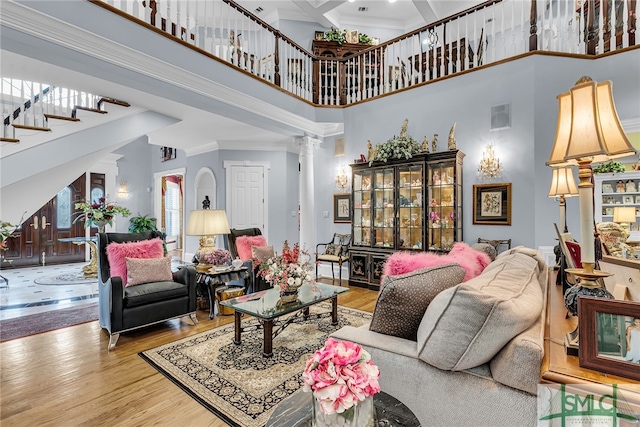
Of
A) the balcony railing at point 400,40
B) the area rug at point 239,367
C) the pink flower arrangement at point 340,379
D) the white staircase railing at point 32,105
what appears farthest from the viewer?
the white staircase railing at point 32,105

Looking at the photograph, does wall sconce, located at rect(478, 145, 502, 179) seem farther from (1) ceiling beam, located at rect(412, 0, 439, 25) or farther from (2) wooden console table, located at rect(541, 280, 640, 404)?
(1) ceiling beam, located at rect(412, 0, 439, 25)

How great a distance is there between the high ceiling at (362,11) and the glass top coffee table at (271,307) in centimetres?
581

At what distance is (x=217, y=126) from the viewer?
5.77 meters

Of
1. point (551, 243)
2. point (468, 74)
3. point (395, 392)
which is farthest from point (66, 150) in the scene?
point (551, 243)

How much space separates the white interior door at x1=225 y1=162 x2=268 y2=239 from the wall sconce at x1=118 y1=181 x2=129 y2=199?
391 cm

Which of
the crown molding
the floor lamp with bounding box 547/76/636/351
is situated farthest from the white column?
the floor lamp with bounding box 547/76/636/351

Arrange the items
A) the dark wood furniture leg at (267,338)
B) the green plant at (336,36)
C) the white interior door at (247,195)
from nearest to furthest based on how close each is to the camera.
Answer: the dark wood furniture leg at (267,338) < the green plant at (336,36) < the white interior door at (247,195)

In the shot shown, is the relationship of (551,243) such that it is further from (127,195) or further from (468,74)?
(127,195)

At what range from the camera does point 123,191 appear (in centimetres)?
872

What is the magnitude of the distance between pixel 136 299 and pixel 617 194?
21.6 feet

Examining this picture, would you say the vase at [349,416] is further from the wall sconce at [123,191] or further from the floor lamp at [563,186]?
the wall sconce at [123,191]

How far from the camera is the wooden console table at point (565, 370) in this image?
2.75 ft

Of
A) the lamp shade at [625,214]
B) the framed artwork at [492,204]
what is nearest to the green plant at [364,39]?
the framed artwork at [492,204]

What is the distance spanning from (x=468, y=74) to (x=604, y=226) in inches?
125
